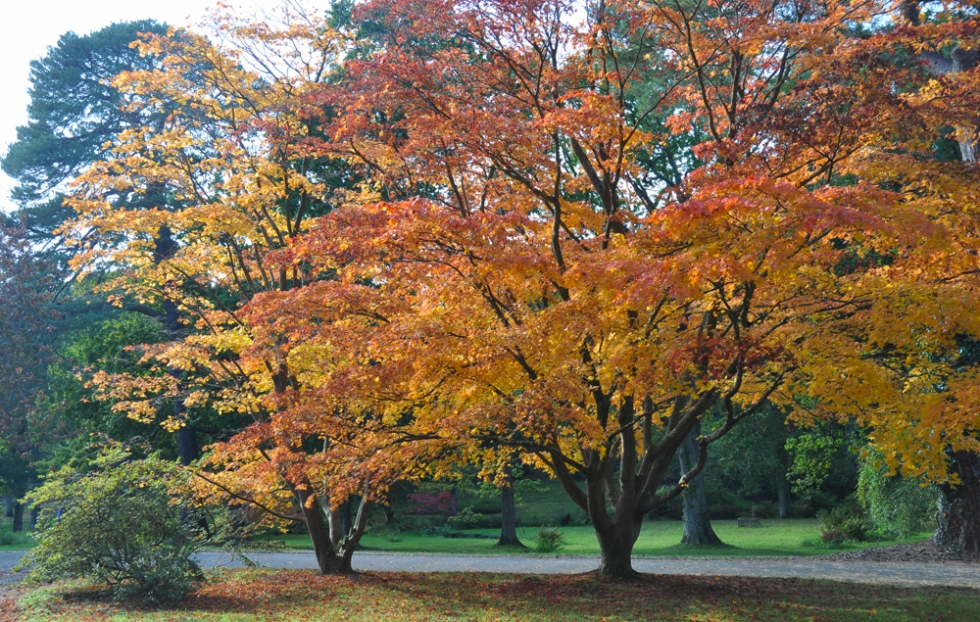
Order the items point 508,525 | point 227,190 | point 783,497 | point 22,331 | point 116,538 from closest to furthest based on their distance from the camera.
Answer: point 116,538 < point 227,190 < point 508,525 < point 22,331 < point 783,497

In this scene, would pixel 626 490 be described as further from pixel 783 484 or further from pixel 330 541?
pixel 783 484

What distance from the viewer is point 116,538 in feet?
34.2

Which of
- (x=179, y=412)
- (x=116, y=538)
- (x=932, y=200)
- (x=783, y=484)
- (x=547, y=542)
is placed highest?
(x=932, y=200)

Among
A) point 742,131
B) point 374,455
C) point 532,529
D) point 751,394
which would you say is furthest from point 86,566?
point 532,529

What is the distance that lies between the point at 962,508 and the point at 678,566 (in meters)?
5.70

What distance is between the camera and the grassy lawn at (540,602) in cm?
906

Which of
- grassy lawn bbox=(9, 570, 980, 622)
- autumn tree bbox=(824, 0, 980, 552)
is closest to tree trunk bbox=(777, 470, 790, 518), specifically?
grassy lawn bbox=(9, 570, 980, 622)

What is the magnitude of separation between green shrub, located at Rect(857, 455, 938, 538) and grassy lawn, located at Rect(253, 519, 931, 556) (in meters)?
0.90

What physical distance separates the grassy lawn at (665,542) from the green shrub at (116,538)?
10.5m

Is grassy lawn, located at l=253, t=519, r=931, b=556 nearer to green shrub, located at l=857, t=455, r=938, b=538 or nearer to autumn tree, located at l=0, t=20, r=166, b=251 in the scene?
green shrub, located at l=857, t=455, r=938, b=538

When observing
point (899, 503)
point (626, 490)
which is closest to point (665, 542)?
point (899, 503)

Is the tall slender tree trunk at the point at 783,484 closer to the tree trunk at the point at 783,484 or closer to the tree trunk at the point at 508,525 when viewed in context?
the tree trunk at the point at 783,484

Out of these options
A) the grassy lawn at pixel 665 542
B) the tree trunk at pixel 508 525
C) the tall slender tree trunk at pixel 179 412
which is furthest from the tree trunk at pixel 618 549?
the tall slender tree trunk at pixel 179 412

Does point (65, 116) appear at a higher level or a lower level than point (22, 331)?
higher
